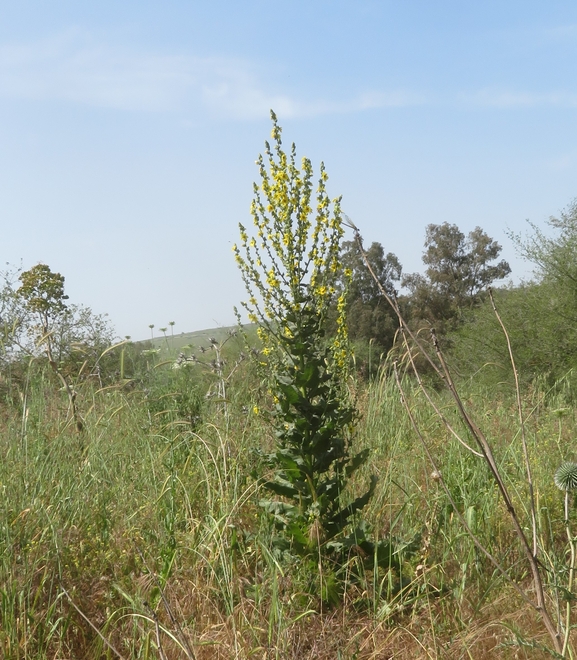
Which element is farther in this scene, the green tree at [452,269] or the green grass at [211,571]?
the green tree at [452,269]

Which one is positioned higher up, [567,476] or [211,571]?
[567,476]

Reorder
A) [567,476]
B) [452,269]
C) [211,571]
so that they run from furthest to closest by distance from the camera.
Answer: [452,269], [211,571], [567,476]

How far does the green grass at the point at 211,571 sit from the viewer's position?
2.69 meters

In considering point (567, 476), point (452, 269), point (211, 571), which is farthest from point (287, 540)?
point (452, 269)

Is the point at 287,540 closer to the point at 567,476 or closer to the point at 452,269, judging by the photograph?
the point at 567,476

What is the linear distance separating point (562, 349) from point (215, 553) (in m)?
10.4

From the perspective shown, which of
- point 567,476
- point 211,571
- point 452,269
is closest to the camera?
point 567,476

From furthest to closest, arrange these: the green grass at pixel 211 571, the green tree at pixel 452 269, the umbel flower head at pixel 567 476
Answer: the green tree at pixel 452 269, the green grass at pixel 211 571, the umbel flower head at pixel 567 476

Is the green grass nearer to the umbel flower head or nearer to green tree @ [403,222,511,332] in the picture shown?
the umbel flower head

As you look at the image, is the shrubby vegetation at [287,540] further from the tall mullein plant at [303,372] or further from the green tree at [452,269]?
the green tree at [452,269]

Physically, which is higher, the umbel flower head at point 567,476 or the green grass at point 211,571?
the umbel flower head at point 567,476

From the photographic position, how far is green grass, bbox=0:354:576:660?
2688 millimetres

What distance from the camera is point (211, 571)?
305 centimetres

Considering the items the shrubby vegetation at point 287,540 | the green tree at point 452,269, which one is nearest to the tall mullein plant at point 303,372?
the shrubby vegetation at point 287,540
